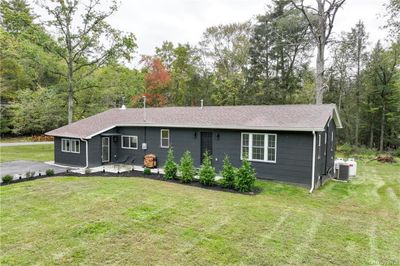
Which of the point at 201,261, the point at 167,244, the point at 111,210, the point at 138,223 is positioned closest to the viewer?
the point at 201,261

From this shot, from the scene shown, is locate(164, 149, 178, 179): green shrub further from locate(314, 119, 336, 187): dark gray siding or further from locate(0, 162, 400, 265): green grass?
locate(314, 119, 336, 187): dark gray siding

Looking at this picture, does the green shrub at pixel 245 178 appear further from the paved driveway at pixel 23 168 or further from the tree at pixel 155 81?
the tree at pixel 155 81

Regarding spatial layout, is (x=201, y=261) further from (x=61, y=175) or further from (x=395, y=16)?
(x=395, y=16)

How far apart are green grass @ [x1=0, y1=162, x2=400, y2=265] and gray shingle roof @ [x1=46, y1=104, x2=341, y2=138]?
2.74m

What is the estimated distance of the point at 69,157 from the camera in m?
13.9

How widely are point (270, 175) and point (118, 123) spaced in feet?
28.5

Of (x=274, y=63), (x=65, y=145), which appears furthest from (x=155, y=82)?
(x=65, y=145)

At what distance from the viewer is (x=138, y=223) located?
5363 mm

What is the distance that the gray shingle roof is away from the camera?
32.1ft

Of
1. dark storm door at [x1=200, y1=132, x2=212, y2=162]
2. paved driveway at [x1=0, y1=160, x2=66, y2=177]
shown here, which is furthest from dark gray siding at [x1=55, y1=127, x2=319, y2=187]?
paved driveway at [x1=0, y1=160, x2=66, y2=177]

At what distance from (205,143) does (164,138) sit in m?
2.36

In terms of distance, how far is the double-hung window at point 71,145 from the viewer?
533 inches

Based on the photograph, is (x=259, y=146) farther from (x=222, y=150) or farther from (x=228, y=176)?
(x=228, y=176)

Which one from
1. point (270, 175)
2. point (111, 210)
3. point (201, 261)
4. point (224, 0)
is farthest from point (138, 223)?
point (224, 0)
